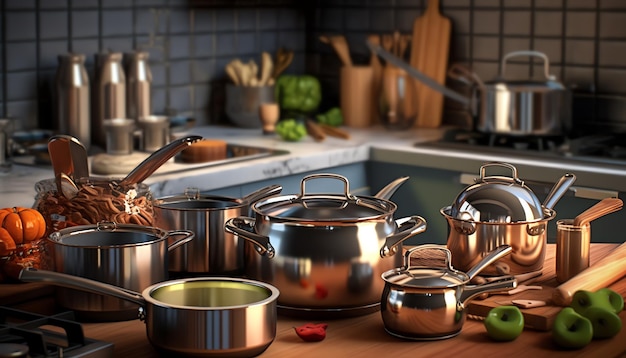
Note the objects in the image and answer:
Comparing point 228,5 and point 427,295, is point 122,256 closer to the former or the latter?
point 427,295

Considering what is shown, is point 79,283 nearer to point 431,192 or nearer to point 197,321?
point 197,321

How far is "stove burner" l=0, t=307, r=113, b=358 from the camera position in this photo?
1252 millimetres

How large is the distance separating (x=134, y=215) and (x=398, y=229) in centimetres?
44

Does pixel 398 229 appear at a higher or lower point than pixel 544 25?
lower

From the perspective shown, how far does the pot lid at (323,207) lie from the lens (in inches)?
59.8

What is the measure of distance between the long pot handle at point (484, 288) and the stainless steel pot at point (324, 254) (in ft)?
0.45

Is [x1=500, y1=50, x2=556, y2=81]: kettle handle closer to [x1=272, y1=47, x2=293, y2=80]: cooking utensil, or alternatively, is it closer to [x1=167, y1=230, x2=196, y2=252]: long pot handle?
[x1=272, y1=47, x2=293, y2=80]: cooking utensil

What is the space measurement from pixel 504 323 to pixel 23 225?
0.79 meters

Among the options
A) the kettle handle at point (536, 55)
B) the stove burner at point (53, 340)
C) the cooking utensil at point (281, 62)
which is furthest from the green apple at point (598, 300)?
the cooking utensil at point (281, 62)

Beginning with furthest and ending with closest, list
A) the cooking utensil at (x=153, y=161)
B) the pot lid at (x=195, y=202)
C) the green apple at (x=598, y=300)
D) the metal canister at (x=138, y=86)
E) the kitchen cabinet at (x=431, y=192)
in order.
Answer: the metal canister at (x=138, y=86) < the kitchen cabinet at (x=431, y=192) < the pot lid at (x=195, y=202) < the cooking utensil at (x=153, y=161) < the green apple at (x=598, y=300)

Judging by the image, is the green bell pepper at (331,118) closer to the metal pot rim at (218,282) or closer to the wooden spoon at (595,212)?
the wooden spoon at (595,212)

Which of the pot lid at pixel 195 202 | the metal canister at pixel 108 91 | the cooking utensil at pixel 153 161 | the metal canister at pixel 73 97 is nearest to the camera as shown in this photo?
the cooking utensil at pixel 153 161

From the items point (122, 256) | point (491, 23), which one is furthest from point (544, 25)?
point (122, 256)

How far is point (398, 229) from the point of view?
160cm
